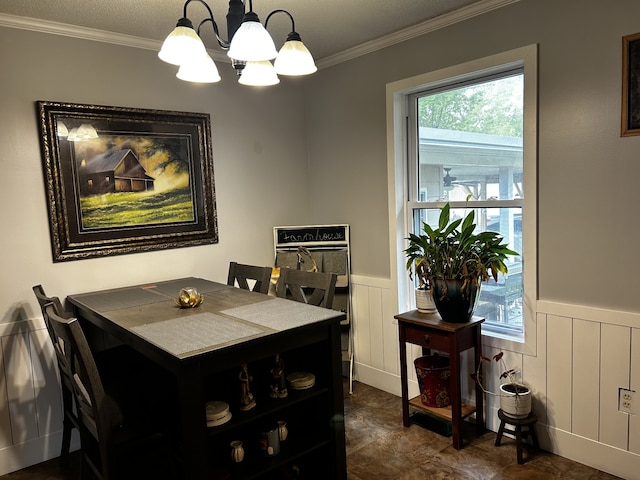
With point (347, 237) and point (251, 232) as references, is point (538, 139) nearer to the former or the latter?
point (347, 237)

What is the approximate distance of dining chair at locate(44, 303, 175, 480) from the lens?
5.74 feet

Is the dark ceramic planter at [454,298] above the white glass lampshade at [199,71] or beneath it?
beneath

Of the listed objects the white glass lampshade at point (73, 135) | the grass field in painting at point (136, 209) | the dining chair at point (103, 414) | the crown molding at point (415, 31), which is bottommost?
the dining chair at point (103, 414)

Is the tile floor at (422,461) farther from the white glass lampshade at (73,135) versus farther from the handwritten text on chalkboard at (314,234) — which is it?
the white glass lampshade at (73,135)

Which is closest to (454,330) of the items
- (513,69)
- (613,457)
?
(613,457)

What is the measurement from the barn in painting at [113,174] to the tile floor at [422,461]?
1591 mm

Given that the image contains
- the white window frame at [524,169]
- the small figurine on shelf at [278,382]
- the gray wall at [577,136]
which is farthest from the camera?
the white window frame at [524,169]

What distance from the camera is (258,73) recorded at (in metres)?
1.95

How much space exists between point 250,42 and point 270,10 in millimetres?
1162

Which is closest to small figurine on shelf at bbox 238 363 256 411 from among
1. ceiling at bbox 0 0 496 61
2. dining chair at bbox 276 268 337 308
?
dining chair at bbox 276 268 337 308

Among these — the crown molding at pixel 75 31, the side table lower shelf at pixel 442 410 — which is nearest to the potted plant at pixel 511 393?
the side table lower shelf at pixel 442 410

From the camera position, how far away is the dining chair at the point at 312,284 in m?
2.43

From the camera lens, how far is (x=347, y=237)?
3479 millimetres

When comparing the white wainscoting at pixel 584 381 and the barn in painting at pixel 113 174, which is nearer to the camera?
the white wainscoting at pixel 584 381
